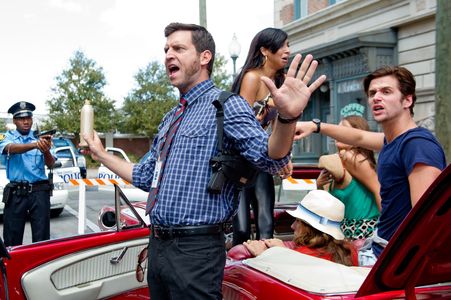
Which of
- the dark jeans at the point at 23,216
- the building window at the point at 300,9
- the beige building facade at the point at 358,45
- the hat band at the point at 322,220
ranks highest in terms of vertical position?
the building window at the point at 300,9

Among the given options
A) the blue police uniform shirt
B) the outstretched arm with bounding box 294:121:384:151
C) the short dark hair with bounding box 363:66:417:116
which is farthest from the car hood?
the blue police uniform shirt

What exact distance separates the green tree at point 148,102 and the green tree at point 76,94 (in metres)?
2.95

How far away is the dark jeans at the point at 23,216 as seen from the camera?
519cm

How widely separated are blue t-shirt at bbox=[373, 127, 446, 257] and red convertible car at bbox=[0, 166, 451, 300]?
0.37m

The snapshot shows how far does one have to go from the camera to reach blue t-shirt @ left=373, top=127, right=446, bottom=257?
87.7 inches

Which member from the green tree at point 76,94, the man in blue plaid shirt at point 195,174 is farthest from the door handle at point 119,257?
the green tree at point 76,94

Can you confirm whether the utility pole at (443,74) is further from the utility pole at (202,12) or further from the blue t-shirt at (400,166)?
the utility pole at (202,12)

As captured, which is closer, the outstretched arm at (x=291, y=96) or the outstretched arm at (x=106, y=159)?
the outstretched arm at (x=291, y=96)

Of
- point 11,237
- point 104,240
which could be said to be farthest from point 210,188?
point 11,237

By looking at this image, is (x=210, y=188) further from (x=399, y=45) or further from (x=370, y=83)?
(x=399, y=45)

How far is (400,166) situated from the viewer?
2336 mm

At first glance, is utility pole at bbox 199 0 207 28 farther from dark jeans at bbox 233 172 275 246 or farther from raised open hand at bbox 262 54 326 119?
raised open hand at bbox 262 54 326 119

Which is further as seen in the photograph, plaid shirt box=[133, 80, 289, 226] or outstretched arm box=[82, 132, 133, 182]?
outstretched arm box=[82, 132, 133, 182]

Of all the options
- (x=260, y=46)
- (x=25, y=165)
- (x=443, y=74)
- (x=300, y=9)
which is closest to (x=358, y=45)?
(x=300, y=9)
